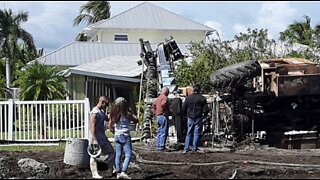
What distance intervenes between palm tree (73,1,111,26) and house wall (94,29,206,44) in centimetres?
1225

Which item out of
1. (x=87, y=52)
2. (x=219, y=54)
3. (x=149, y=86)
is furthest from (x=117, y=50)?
(x=149, y=86)

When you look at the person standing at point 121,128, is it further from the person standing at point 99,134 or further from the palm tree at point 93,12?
the palm tree at point 93,12

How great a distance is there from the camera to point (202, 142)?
19.5 metres

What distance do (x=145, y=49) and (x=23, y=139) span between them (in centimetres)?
512

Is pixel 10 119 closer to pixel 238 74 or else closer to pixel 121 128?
→ pixel 238 74

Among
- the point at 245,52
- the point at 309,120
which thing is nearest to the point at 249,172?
the point at 309,120

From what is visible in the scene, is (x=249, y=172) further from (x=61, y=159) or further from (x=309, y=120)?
(x=309, y=120)

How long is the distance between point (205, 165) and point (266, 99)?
595 centimetres

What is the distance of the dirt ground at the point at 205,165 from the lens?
516 inches

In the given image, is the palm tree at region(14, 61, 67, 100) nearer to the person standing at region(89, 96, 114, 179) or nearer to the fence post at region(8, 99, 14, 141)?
the fence post at region(8, 99, 14, 141)

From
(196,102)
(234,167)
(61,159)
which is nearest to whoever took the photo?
(234,167)

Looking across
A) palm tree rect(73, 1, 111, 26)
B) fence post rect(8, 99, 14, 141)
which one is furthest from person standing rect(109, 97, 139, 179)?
palm tree rect(73, 1, 111, 26)

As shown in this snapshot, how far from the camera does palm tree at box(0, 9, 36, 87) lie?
50562 millimetres

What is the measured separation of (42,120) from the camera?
21.7m
